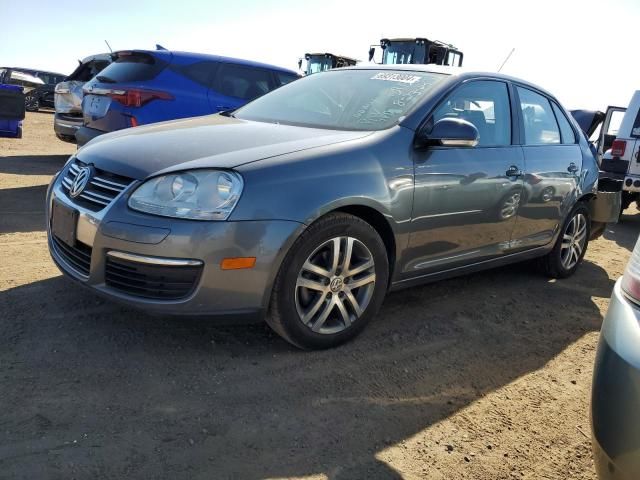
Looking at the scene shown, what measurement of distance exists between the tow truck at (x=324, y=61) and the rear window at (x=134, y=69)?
30.8ft

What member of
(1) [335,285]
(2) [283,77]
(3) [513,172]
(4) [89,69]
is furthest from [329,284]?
(4) [89,69]

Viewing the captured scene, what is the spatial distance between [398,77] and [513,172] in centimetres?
102

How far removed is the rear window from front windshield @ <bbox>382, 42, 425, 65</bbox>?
8.45m

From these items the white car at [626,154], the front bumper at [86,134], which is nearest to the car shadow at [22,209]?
the front bumper at [86,134]

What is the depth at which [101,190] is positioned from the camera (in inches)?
115

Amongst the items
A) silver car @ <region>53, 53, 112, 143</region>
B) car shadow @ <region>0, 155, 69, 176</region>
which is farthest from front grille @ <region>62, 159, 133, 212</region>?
silver car @ <region>53, 53, 112, 143</region>

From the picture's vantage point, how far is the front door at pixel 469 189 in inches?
134

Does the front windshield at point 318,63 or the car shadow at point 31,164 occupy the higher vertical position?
the front windshield at point 318,63

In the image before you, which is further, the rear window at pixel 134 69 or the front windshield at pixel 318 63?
the front windshield at pixel 318 63

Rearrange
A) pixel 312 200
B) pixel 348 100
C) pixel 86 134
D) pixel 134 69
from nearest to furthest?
pixel 312 200 < pixel 348 100 < pixel 86 134 < pixel 134 69

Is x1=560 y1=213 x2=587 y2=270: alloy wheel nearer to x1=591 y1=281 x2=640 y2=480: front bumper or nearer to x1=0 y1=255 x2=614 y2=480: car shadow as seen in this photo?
x1=0 y1=255 x2=614 y2=480: car shadow

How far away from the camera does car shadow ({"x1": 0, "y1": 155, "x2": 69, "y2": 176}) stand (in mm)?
8172

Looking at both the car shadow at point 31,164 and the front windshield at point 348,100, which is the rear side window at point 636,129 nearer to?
the front windshield at point 348,100

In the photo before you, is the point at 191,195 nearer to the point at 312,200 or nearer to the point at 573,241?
the point at 312,200
